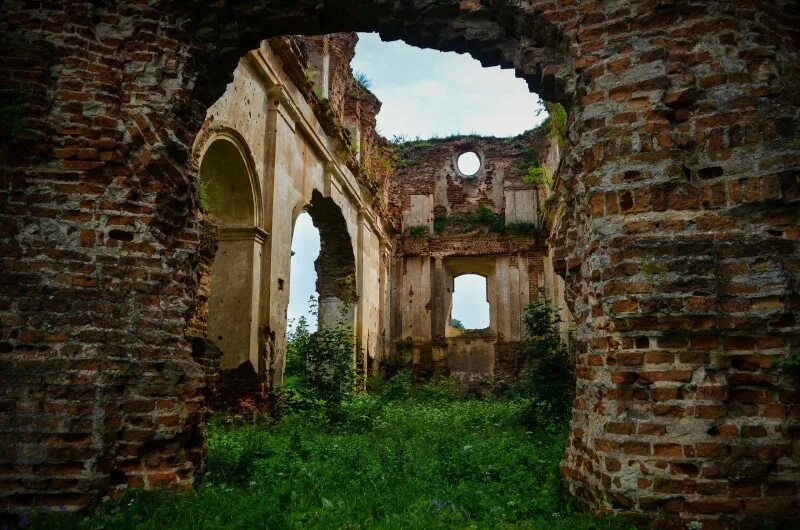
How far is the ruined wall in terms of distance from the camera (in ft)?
54.4

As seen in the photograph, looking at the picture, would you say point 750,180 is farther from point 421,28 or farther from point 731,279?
point 421,28

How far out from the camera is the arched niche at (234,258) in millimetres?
7844

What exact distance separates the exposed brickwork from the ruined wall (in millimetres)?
12897

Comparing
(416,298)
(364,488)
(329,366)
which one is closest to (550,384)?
(329,366)

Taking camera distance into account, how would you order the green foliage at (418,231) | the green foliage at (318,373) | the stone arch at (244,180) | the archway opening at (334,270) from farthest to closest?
the green foliage at (418,231), the archway opening at (334,270), the green foliage at (318,373), the stone arch at (244,180)

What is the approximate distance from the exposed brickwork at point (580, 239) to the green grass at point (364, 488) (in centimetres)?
30

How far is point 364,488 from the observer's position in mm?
3975

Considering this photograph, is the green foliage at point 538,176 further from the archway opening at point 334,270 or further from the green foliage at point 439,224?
the archway opening at point 334,270

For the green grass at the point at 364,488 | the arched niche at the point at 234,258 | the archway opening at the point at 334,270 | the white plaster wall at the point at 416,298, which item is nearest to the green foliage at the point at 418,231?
the white plaster wall at the point at 416,298

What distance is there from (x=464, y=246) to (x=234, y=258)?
10158 mm

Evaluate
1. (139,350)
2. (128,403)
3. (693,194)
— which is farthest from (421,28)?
(128,403)

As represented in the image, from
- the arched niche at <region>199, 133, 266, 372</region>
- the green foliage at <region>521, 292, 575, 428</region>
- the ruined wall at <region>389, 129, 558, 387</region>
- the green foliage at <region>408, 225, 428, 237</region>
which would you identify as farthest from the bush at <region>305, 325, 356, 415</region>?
the green foliage at <region>408, 225, 428, 237</region>

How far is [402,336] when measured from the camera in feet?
56.0

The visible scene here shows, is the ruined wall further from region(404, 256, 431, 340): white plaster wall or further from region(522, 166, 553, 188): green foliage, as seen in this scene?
region(522, 166, 553, 188): green foliage
